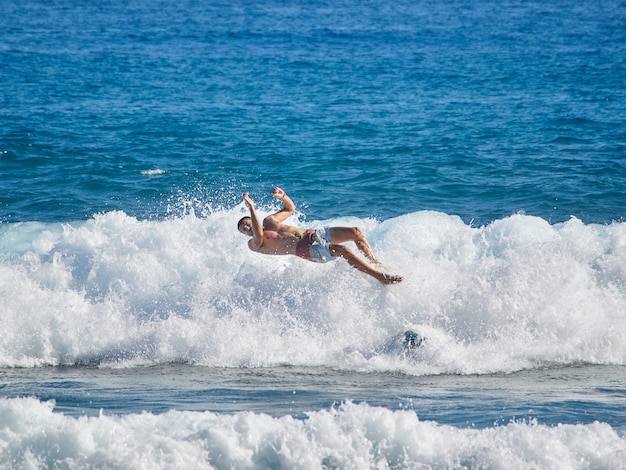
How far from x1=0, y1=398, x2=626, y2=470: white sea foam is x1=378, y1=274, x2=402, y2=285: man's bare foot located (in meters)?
3.65

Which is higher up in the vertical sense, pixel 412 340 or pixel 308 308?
pixel 308 308

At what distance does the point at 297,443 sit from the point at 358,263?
158 inches

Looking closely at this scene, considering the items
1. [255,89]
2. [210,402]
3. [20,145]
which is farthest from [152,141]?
[210,402]

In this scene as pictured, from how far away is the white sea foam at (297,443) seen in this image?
6.02 meters

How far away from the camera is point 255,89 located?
22297mm

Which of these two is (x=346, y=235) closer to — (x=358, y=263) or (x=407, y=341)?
(x=358, y=263)

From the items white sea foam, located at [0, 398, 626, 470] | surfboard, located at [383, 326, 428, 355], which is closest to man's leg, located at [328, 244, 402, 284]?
surfboard, located at [383, 326, 428, 355]

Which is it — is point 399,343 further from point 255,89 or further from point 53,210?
point 255,89

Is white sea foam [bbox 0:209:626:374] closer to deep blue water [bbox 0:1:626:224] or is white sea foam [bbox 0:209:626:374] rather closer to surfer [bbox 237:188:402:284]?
surfer [bbox 237:188:402:284]

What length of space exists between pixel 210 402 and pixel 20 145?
38.8ft

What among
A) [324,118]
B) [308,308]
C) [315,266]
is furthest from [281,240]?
Answer: [324,118]

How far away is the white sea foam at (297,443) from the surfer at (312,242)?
363cm

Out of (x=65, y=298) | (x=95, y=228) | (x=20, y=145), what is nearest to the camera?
(x=65, y=298)

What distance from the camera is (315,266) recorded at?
10.5 meters
